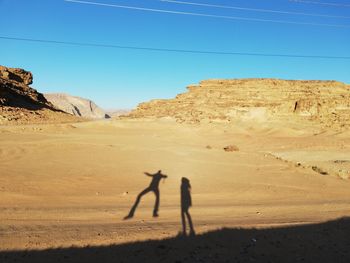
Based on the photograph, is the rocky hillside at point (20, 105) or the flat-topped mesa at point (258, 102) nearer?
the rocky hillside at point (20, 105)

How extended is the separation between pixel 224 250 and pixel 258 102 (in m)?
34.7

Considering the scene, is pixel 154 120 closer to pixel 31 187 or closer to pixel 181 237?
pixel 31 187

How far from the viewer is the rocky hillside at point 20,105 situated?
2883 cm

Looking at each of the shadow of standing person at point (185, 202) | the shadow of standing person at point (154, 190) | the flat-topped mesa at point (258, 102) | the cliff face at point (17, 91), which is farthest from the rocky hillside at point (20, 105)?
the shadow of standing person at point (185, 202)

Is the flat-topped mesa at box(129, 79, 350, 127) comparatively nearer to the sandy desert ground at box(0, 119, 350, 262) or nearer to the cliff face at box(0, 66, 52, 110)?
the cliff face at box(0, 66, 52, 110)

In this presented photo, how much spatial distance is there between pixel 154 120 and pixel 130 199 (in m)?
24.9

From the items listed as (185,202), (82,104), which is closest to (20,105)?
(185,202)

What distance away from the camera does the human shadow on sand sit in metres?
4.78

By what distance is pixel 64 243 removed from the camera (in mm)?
5215

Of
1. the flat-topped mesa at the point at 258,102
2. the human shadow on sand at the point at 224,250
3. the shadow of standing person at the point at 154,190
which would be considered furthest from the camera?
the flat-topped mesa at the point at 258,102

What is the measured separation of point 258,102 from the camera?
38.6 meters

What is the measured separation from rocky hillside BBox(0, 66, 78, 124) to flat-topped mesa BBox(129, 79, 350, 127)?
30.4 feet

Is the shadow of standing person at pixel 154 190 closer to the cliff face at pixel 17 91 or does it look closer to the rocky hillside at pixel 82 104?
the cliff face at pixel 17 91

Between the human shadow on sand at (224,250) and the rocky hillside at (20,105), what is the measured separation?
23051 mm
